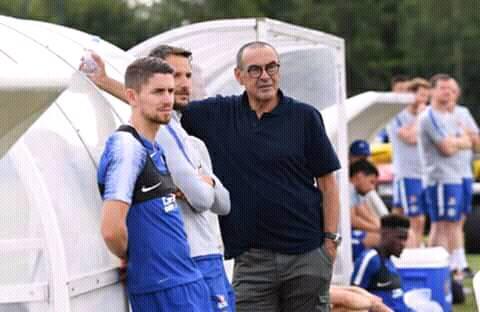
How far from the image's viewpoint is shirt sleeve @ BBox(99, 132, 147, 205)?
→ 18.6 ft

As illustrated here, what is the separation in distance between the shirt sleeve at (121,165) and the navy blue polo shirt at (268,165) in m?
1.34

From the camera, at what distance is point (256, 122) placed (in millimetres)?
7168

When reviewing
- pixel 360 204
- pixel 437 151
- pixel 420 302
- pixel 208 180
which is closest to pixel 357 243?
pixel 360 204

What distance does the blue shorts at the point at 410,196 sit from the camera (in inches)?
592

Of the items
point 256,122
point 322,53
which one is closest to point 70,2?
point 322,53

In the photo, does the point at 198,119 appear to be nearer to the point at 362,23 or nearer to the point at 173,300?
the point at 173,300

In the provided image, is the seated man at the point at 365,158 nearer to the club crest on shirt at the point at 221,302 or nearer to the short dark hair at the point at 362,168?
the short dark hair at the point at 362,168

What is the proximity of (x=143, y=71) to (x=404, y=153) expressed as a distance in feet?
31.4

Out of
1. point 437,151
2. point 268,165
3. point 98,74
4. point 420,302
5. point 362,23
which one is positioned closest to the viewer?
point 98,74

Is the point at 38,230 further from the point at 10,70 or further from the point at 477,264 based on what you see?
the point at 477,264

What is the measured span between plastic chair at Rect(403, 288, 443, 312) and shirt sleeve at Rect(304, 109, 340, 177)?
3057 millimetres

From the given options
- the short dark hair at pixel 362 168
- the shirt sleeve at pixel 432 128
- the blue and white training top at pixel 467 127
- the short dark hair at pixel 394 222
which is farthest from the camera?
the blue and white training top at pixel 467 127

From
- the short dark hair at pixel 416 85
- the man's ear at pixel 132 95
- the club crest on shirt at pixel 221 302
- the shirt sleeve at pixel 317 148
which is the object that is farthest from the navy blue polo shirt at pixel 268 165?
the short dark hair at pixel 416 85

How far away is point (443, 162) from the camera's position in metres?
14.3
